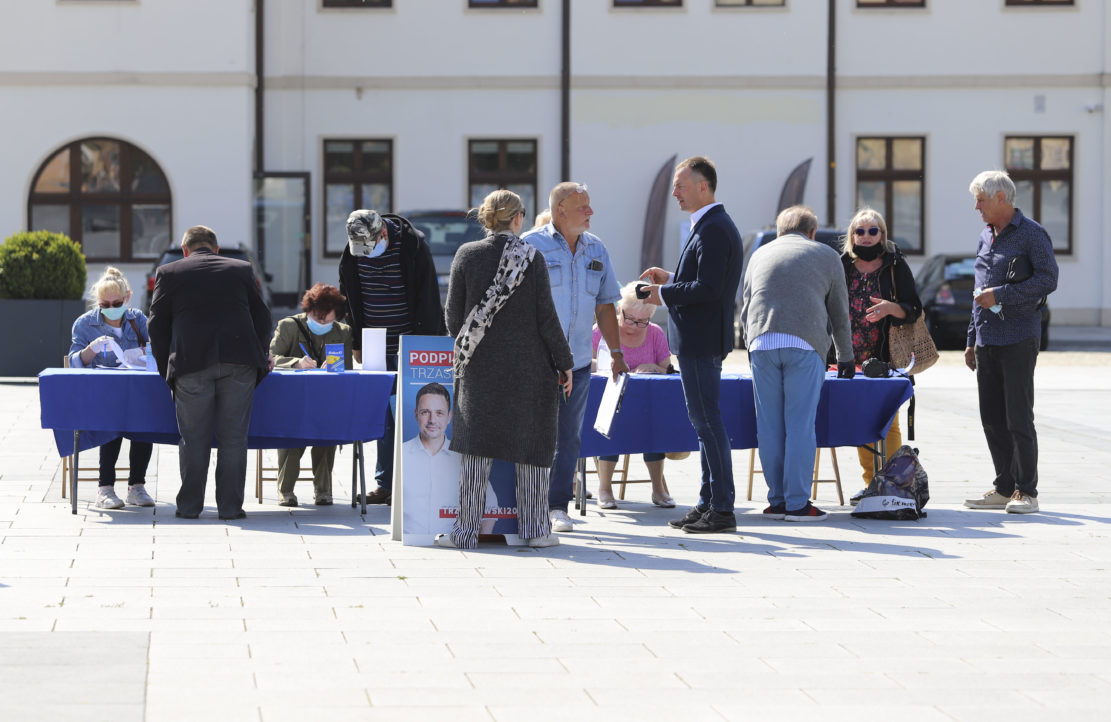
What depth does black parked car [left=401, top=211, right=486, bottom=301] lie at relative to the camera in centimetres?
2222

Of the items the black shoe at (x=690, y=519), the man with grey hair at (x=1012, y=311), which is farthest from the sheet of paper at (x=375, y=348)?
the man with grey hair at (x=1012, y=311)

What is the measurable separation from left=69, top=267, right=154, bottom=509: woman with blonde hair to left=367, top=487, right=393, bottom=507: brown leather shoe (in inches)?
47.6

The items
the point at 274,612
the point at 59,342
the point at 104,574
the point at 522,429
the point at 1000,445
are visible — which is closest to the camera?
the point at 274,612

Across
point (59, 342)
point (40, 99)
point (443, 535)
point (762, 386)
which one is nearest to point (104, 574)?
point (443, 535)

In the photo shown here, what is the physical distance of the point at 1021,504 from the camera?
9.16m

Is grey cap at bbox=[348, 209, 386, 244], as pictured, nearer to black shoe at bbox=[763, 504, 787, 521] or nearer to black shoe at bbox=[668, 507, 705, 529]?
black shoe at bbox=[668, 507, 705, 529]

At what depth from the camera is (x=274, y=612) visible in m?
6.28

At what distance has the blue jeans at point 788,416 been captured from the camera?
341 inches

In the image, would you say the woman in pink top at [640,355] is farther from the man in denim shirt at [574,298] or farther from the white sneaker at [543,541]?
the white sneaker at [543,541]

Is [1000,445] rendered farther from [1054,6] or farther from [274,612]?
[1054,6]

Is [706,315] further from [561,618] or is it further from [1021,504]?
[561,618]

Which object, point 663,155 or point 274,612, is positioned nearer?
point 274,612

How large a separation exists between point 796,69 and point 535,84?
4.25m

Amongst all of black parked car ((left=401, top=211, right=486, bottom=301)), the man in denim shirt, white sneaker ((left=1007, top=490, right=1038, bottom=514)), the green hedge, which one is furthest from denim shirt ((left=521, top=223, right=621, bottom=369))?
black parked car ((left=401, top=211, right=486, bottom=301))
